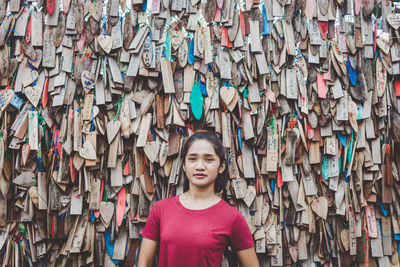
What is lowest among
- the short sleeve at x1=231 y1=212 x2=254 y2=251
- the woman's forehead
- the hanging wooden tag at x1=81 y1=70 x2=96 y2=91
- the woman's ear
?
the short sleeve at x1=231 y1=212 x2=254 y2=251

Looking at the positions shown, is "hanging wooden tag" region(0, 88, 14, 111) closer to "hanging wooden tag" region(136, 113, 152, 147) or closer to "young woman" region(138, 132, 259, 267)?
"hanging wooden tag" region(136, 113, 152, 147)

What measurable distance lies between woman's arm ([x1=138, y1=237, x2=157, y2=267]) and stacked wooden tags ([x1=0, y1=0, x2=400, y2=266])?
0.37 m

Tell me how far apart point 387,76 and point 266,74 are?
26.3 inches

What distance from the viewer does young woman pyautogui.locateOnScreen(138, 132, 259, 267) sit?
1.33 meters

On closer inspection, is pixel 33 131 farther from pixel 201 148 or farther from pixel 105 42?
pixel 201 148

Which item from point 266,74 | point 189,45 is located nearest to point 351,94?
point 266,74

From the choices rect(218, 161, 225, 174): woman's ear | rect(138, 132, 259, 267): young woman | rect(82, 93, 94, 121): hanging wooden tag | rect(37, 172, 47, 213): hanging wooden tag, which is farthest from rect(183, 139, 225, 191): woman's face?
rect(37, 172, 47, 213): hanging wooden tag

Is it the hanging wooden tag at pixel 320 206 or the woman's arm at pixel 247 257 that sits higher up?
the hanging wooden tag at pixel 320 206

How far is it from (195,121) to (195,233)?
0.67m

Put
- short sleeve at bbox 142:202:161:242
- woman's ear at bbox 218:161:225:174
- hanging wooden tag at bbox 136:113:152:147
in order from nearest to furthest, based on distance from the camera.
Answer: short sleeve at bbox 142:202:161:242 → woman's ear at bbox 218:161:225:174 → hanging wooden tag at bbox 136:113:152:147

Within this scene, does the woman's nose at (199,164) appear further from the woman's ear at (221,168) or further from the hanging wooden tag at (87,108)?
the hanging wooden tag at (87,108)

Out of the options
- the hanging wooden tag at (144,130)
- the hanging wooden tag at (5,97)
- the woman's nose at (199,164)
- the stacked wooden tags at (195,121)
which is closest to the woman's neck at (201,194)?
the woman's nose at (199,164)

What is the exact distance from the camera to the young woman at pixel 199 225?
133 cm

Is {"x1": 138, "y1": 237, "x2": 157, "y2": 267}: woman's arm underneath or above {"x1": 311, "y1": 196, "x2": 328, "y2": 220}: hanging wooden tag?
underneath
